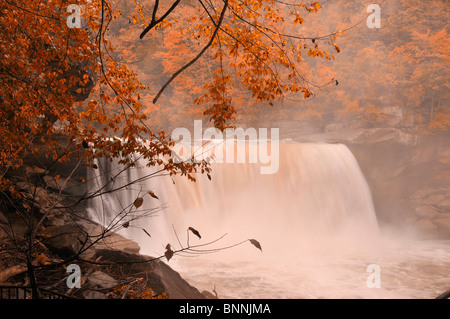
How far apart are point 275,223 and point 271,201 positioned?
0.86 m

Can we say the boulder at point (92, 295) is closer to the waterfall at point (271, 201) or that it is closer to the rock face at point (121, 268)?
the rock face at point (121, 268)

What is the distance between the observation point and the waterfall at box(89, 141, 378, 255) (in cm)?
1184

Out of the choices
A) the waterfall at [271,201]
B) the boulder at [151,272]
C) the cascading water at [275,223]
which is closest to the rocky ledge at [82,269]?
the boulder at [151,272]

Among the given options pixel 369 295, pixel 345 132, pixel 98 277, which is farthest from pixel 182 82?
pixel 98 277

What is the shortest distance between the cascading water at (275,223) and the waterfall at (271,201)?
0.04 metres

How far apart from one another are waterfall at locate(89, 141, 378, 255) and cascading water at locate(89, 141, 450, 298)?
4 cm

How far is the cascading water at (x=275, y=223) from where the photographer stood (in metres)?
9.91

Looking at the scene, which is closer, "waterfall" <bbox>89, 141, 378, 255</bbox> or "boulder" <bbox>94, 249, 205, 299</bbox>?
"boulder" <bbox>94, 249, 205, 299</bbox>

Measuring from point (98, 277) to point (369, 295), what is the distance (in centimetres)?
725

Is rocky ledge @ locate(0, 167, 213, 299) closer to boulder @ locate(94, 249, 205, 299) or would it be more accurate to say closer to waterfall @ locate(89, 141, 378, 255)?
boulder @ locate(94, 249, 205, 299)

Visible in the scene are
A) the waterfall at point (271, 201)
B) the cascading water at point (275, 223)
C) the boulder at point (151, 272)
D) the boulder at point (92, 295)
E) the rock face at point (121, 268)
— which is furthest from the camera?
the waterfall at point (271, 201)

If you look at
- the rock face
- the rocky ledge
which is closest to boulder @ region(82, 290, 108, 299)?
the rocky ledge

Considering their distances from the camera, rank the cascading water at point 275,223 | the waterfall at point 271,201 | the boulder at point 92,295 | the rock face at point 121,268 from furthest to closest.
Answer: the waterfall at point 271,201, the cascading water at point 275,223, the rock face at point 121,268, the boulder at point 92,295
